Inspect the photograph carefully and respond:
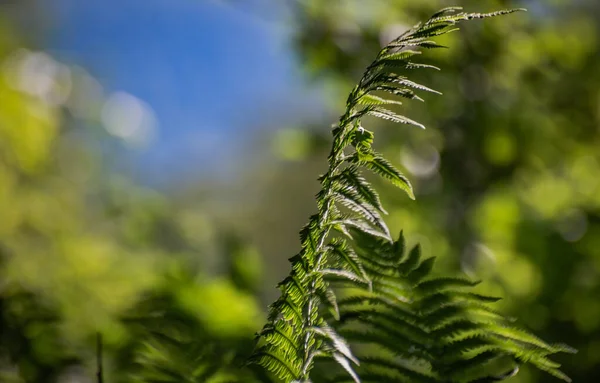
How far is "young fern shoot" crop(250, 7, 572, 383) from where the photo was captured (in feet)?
1.27

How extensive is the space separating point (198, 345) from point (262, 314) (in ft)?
1.35

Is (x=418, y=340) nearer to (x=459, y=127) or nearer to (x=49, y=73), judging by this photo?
(x=459, y=127)

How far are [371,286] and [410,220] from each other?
1070mm

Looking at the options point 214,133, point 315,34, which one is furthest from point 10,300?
point 214,133

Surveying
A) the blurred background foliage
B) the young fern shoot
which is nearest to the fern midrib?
the young fern shoot

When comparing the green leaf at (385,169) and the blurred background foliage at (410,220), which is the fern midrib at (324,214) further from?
the blurred background foliage at (410,220)

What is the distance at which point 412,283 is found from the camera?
1.89 ft

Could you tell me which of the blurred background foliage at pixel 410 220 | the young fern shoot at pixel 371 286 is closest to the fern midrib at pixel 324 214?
the young fern shoot at pixel 371 286

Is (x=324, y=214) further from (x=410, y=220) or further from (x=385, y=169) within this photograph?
(x=410, y=220)

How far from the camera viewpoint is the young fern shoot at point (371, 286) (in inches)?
15.3

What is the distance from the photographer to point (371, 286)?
41 centimetres

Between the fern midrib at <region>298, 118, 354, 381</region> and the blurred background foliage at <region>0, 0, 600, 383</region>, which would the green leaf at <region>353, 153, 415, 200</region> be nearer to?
the fern midrib at <region>298, 118, 354, 381</region>

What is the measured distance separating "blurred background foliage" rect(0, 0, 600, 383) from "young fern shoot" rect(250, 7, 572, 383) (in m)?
0.19

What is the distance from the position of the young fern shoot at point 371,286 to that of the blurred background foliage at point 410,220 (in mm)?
189
